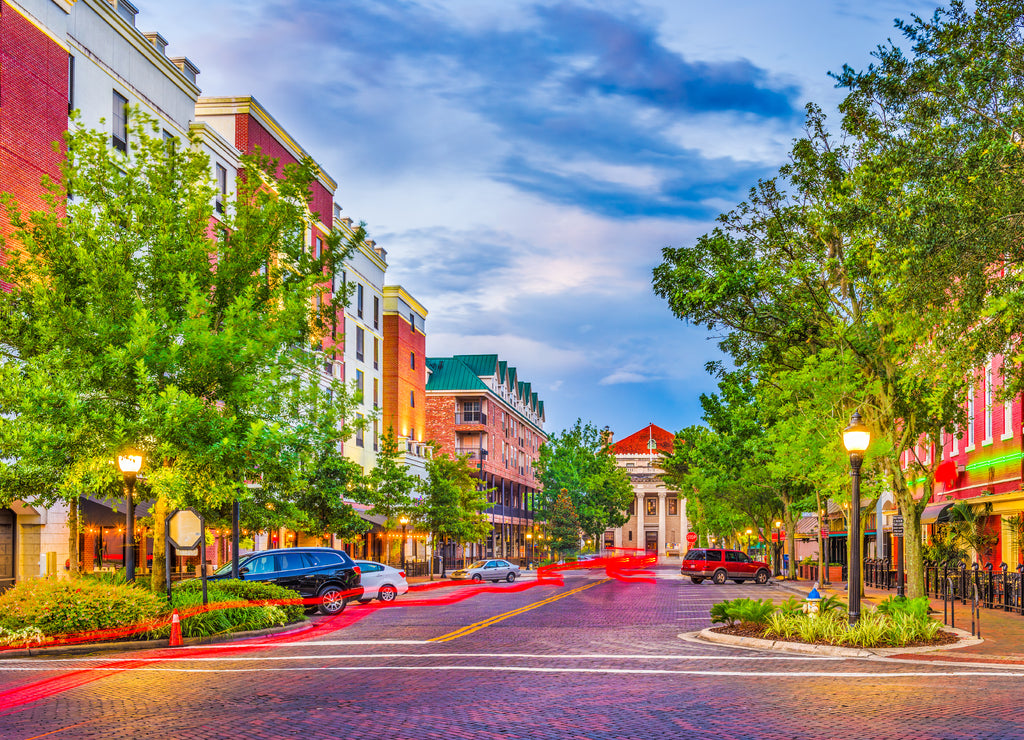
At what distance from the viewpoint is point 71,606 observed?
19.1 metres

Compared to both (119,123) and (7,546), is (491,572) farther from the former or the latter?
(119,123)

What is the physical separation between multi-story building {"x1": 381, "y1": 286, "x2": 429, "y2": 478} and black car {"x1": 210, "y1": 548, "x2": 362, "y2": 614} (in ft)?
108

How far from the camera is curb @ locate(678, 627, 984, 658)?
17125 mm

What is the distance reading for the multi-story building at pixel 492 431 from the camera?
8456 centimetres

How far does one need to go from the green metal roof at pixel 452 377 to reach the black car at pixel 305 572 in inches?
2200

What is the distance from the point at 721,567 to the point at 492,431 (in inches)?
1541

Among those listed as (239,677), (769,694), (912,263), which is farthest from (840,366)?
(239,677)

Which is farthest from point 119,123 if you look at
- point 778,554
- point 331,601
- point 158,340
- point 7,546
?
point 778,554

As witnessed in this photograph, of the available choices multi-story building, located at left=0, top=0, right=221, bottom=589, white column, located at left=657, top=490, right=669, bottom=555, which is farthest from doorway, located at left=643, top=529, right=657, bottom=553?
multi-story building, located at left=0, top=0, right=221, bottom=589

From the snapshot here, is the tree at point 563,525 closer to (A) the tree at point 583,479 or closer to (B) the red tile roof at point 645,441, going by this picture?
(A) the tree at point 583,479

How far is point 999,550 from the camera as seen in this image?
112 ft

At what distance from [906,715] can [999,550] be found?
85.2 ft

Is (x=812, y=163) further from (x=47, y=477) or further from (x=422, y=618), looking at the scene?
(x=47, y=477)

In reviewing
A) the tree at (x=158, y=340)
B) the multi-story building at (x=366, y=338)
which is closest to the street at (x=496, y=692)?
the tree at (x=158, y=340)
